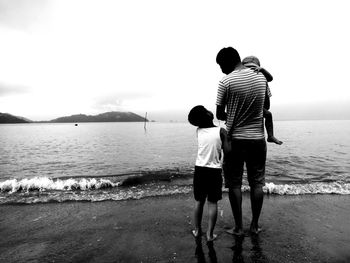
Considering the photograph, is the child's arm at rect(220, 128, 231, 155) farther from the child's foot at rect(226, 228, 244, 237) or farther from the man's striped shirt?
the child's foot at rect(226, 228, 244, 237)

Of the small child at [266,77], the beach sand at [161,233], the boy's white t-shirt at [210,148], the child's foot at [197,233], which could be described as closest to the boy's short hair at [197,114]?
the boy's white t-shirt at [210,148]

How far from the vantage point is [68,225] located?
4668 mm

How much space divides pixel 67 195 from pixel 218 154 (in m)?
5.80

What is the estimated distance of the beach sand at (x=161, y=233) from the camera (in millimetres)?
3350

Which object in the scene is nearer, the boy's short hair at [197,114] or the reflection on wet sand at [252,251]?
the reflection on wet sand at [252,251]

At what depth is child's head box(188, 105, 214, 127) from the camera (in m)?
3.53

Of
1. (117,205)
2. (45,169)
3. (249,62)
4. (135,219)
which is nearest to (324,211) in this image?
(249,62)

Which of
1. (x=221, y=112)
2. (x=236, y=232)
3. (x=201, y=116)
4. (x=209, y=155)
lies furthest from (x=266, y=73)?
(x=236, y=232)

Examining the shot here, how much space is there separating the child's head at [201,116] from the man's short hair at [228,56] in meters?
0.87

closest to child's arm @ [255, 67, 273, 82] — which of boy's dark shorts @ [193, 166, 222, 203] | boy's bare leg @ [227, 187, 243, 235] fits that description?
boy's dark shorts @ [193, 166, 222, 203]

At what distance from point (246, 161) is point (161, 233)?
A: 6.77 ft

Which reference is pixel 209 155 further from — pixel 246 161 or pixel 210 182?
pixel 246 161

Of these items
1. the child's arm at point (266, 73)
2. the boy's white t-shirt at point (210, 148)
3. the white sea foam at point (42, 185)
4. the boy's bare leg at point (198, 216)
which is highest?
the child's arm at point (266, 73)

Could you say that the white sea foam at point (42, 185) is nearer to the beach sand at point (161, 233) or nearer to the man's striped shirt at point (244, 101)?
the beach sand at point (161, 233)
